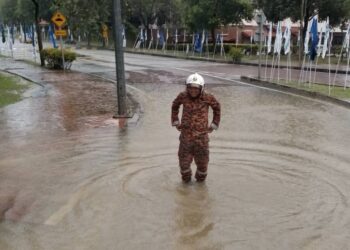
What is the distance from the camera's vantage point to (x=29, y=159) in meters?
8.32

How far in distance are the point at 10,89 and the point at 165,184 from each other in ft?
39.7

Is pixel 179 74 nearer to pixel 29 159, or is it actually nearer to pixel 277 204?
pixel 29 159

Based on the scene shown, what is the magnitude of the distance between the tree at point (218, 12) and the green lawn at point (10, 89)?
2131 centimetres

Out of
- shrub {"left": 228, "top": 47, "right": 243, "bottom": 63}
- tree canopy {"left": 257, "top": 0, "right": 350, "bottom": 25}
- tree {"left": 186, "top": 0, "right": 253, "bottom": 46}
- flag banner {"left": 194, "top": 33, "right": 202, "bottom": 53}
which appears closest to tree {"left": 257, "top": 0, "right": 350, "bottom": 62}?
tree canopy {"left": 257, "top": 0, "right": 350, "bottom": 25}

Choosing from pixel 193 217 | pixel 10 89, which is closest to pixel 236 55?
pixel 10 89

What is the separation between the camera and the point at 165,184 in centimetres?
689

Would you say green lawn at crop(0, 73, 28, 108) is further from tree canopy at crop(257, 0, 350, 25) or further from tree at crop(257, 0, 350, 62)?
tree canopy at crop(257, 0, 350, 25)

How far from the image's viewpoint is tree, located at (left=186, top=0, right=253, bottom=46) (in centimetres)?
3897

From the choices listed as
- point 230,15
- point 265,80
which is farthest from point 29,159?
point 230,15

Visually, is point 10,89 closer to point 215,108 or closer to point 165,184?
point 165,184

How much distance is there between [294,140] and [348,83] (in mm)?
11519

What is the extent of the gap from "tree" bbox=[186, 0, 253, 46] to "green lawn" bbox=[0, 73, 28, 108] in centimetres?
2131

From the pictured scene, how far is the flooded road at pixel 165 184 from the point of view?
204 inches

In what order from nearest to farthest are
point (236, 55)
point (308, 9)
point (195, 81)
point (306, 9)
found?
1. point (195, 81)
2. point (236, 55)
3. point (306, 9)
4. point (308, 9)
